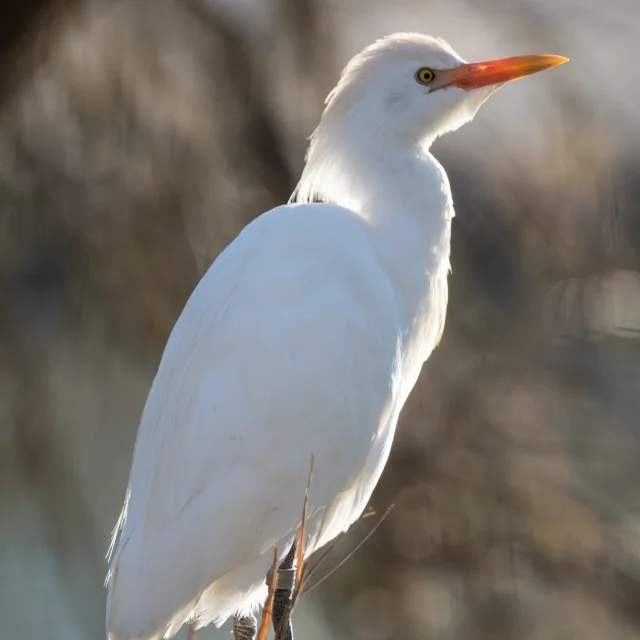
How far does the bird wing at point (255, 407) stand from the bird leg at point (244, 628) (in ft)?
0.82

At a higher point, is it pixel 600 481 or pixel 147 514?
pixel 147 514

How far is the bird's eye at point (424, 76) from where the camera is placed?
5.68 feet

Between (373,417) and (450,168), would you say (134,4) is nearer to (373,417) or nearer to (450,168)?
(450,168)

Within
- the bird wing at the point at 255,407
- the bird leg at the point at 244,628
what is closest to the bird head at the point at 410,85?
the bird wing at the point at 255,407

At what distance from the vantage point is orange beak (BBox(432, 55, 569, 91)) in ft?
5.69

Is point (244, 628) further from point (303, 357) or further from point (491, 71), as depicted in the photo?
point (491, 71)

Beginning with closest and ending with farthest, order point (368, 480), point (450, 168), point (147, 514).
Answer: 1. point (147, 514)
2. point (368, 480)
3. point (450, 168)

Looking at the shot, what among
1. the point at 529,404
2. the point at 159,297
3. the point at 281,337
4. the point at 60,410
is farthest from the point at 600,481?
the point at 281,337

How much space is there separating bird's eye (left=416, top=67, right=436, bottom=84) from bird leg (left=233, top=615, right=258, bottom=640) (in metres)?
0.95

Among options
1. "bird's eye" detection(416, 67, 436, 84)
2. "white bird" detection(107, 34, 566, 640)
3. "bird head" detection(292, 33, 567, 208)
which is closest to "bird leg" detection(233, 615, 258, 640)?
"white bird" detection(107, 34, 566, 640)

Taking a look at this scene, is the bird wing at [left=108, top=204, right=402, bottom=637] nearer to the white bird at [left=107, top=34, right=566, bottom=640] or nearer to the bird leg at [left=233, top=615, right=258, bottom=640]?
the white bird at [left=107, top=34, right=566, bottom=640]

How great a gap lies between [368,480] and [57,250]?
1.97 meters

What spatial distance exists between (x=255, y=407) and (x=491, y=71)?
2.52 feet

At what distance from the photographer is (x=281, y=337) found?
1478 millimetres
